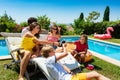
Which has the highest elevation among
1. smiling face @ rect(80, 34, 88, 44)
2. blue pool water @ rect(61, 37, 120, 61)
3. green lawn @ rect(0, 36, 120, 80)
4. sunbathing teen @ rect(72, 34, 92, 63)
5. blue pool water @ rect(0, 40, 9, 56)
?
smiling face @ rect(80, 34, 88, 44)

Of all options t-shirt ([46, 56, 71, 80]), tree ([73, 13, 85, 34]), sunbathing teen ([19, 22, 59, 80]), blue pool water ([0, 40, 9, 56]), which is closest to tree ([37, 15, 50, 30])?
tree ([73, 13, 85, 34])

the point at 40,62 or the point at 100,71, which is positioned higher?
the point at 40,62

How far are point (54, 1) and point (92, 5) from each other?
7527 mm

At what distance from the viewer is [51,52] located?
4621mm

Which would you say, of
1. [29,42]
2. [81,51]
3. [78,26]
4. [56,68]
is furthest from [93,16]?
[56,68]

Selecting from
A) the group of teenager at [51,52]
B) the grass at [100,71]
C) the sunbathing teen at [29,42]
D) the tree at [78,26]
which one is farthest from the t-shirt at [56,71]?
the tree at [78,26]

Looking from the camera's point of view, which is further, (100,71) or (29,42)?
(100,71)

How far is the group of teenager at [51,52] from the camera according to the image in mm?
4636

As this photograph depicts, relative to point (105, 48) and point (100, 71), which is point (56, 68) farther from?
point (105, 48)

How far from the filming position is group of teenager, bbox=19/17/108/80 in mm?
4636

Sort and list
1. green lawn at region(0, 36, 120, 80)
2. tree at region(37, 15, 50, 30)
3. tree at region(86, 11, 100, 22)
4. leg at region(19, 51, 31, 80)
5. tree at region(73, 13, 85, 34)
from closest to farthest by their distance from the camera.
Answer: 1. leg at region(19, 51, 31, 80)
2. green lawn at region(0, 36, 120, 80)
3. tree at region(37, 15, 50, 30)
4. tree at region(73, 13, 85, 34)
5. tree at region(86, 11, 100, 22)

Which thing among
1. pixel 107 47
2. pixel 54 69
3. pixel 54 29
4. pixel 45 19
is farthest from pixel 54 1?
pixel 54 69

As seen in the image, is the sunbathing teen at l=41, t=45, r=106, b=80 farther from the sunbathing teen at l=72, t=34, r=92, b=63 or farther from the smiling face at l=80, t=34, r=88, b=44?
the sunbathing teen at l=72, t=34, r=92, b=63

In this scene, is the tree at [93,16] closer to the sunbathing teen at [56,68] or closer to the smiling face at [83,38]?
the smiling face at [83,38]
